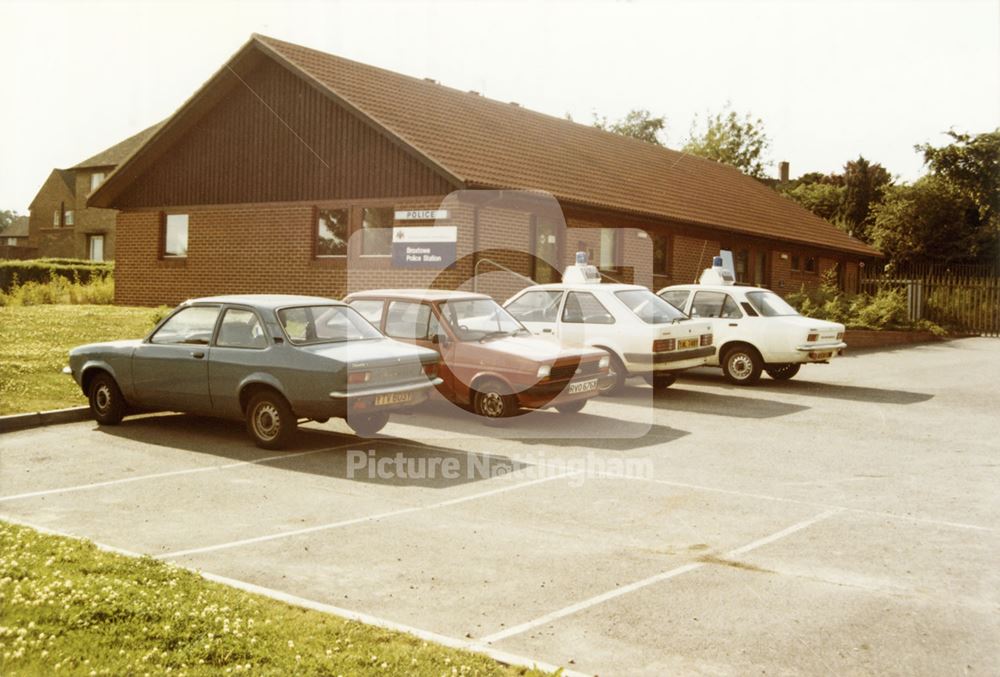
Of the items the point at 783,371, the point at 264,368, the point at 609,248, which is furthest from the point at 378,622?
the point at 609,248

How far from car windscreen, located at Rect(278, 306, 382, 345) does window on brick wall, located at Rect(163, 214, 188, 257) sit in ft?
56.5

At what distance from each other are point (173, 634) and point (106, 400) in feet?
22.6

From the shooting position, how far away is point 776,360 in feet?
51.0

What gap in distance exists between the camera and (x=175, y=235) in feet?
86.7

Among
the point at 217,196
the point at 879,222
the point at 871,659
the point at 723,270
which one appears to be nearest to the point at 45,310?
the point at 217,196

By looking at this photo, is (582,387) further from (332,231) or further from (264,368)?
(332,231)

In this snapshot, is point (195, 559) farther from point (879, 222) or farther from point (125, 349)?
point (879, 222)

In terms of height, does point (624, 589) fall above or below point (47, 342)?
below

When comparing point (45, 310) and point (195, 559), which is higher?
point (45, 310)

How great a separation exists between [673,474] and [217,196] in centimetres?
1936

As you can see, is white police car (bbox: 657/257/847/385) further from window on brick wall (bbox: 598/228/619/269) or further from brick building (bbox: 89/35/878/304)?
window on brick wall (bbox: 598/228/619/269)

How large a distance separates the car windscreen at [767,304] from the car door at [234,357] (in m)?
9.03

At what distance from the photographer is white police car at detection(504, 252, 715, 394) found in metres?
13.6

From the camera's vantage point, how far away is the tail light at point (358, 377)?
921cm
